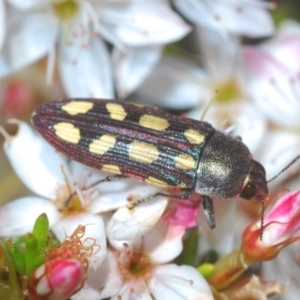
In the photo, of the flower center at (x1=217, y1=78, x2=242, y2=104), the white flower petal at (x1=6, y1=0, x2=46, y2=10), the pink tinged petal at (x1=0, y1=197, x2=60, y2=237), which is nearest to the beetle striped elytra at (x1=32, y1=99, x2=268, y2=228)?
the pink tinged petal at (x1=0, y1=197, x2=60, y2=237)

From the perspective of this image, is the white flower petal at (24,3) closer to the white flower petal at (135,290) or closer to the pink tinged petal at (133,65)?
the pink tinged petal at (133,65)

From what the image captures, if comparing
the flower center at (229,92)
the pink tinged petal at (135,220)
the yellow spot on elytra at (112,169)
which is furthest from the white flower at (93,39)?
the pink tinged petal at (135,220)

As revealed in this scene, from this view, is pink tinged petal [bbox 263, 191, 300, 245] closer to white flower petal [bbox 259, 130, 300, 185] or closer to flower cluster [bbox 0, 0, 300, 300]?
flower cluster [bbox 0, 0, 300, 300]

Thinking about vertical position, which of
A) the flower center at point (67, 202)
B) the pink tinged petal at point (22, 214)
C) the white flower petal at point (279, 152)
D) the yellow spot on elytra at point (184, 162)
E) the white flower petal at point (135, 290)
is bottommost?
the white flower petal at point (279, 152)

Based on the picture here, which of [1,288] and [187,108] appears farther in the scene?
[187,108]

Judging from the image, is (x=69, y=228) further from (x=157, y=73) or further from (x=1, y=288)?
(x=157, y=73)

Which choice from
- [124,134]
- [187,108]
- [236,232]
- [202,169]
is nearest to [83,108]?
[124,134]

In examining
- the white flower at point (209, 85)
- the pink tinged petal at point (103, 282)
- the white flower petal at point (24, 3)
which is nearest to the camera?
the pink tinged petal at point (103, 282)
